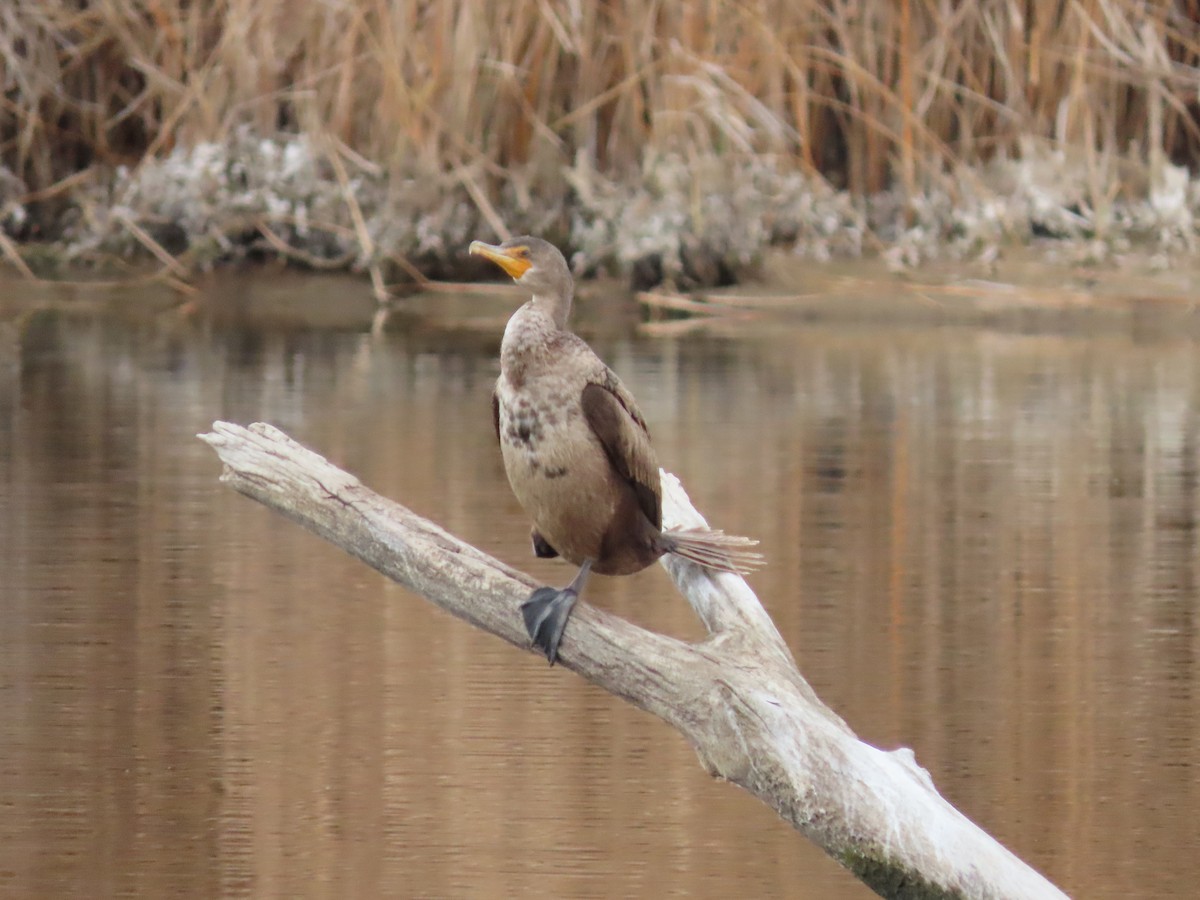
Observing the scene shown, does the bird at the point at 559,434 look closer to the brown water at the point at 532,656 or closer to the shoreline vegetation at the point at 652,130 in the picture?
the brown water at the point at 532,656

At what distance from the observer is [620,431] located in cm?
297

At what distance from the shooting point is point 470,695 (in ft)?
12.3

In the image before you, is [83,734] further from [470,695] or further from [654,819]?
[654,819]

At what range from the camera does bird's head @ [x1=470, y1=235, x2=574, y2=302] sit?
9.89 ft

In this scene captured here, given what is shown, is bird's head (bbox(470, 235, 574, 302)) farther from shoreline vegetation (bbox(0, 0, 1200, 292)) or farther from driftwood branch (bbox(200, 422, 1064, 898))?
shoreline vegetation (bbox(0, 0, 1200, 292))

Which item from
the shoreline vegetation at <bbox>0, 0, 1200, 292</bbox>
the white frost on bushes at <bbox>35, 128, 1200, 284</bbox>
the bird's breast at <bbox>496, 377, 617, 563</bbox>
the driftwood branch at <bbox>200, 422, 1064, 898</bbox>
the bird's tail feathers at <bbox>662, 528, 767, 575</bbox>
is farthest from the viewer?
the white frost on bushes at <bbox>35, 128, 1200, 284</bbox>

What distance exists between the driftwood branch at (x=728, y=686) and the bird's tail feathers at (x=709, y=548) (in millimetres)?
34

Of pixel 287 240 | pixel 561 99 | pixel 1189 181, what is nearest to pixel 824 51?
pixel 561 99

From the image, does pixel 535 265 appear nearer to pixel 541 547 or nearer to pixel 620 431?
pixel 620 431

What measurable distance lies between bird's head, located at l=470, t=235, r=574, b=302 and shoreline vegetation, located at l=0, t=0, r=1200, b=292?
620 cm

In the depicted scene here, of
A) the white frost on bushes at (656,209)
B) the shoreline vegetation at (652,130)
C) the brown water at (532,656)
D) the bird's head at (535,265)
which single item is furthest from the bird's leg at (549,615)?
the white frost on bushes at (656,209)

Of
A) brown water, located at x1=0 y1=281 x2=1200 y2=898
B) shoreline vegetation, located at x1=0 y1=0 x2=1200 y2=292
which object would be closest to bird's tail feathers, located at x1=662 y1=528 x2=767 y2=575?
brown water, located at x1=0 y1=281 x2=1200 y2=898

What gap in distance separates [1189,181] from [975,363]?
8.07 feet

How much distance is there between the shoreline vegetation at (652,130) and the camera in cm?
951
